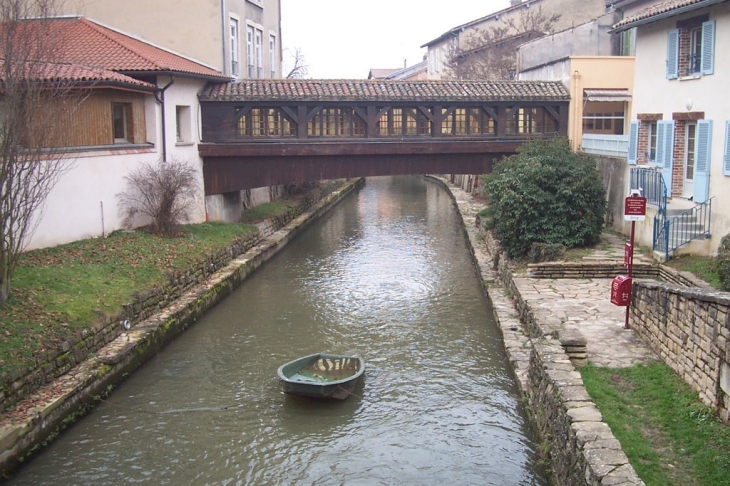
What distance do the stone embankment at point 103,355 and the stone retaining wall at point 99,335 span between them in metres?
0.01

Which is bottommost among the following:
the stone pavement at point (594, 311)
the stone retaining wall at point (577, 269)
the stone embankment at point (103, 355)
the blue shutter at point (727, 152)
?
the stone embankment at point (103, 355)

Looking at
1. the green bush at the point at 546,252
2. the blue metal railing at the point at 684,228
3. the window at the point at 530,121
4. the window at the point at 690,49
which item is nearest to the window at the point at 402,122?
the window at the point at 530,121

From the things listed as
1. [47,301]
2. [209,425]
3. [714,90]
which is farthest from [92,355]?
[714,90]

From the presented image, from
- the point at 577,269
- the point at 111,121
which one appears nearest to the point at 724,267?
the point at 577,269

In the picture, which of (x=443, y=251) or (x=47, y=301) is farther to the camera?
(x=443, y=251)

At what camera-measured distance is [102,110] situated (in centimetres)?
1828

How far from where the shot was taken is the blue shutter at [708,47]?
14938mm

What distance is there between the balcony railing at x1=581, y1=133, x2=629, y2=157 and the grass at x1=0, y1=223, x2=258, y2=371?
1105 centimetres

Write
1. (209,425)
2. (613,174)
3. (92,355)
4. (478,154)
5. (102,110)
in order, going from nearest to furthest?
1. (209,425)
2. (92,355)
3. (102,110)
4. (613,174)
5. (478,154)

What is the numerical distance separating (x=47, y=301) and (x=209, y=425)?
146 inches

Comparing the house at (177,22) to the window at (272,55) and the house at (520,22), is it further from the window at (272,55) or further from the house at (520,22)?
the house at (520,22)

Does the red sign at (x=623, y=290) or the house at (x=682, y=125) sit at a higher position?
the house at (x=682, y=125)

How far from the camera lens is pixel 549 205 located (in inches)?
702

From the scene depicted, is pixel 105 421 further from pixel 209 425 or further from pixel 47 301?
pixel 47 301
